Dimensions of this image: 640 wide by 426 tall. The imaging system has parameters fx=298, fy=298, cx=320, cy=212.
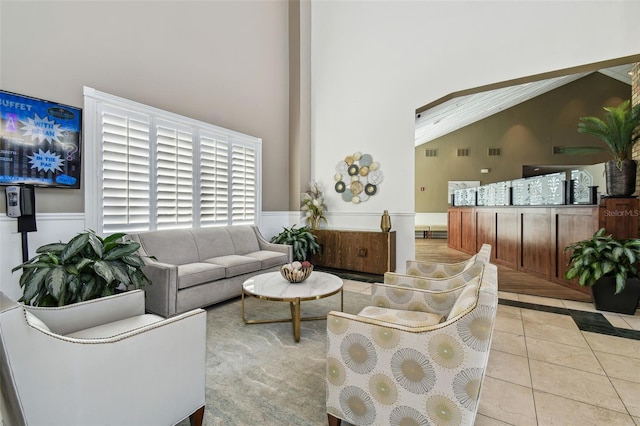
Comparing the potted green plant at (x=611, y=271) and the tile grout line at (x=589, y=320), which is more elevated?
the potted green plant at (x=611, y=271)

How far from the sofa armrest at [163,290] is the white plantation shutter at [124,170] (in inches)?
32.4

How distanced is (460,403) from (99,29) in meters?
4.59

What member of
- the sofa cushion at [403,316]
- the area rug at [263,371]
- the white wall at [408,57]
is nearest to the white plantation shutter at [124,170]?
the area rug at [263,371]

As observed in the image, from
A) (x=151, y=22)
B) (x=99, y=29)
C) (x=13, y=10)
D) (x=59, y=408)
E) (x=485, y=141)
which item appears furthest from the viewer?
(x=485, y=141)

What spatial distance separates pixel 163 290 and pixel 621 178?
5.24m

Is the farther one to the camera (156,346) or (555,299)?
(555,299)

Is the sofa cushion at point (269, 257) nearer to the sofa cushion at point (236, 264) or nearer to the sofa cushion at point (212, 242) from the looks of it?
the sofa cushion at point (236, 264)

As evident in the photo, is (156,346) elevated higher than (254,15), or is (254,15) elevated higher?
(254,15)

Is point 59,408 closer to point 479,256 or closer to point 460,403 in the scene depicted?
point 460,403

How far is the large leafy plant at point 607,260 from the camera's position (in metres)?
3.11

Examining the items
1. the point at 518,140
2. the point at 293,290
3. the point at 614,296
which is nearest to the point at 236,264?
the point at 293,290

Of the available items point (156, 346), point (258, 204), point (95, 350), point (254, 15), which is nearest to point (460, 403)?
point (156, 346)

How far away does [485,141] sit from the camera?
11.1 m

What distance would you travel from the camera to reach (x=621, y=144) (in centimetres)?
358
